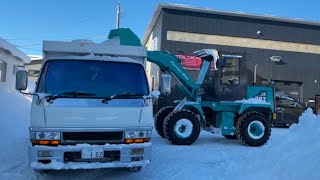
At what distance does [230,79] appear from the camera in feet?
42.9

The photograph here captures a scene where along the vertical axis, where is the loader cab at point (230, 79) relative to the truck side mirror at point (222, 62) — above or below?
below

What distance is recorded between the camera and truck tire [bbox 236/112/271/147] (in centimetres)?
1256

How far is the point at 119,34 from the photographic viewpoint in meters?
11.4

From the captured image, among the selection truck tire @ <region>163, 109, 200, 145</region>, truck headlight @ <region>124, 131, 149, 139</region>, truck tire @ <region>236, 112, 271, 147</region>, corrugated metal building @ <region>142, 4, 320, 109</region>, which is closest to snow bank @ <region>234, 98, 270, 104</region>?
truck tire @ <region>236, 112, 271, 147</region>

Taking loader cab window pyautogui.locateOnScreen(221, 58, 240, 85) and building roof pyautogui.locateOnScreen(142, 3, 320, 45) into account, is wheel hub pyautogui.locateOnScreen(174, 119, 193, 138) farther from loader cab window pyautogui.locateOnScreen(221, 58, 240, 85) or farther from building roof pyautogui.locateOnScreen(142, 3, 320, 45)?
building roof pyautogui.locateOnScreen(142, 3, 320, 45)

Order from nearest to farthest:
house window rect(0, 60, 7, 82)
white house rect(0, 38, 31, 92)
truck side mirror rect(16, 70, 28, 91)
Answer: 1. truck side mirror rect(16, 70, 28, 91)
2. white house rect(0, 38, 31, 92)
3. house window rect(0, 60, 7, 82)

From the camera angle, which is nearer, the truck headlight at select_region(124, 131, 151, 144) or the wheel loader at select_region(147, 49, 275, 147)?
the truck headlight at select_region(124, 131, 151, 144)

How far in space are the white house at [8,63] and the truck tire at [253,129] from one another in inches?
508

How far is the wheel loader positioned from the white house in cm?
1091

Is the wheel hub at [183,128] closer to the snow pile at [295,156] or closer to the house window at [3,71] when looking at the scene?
the snow pile at [295,156]

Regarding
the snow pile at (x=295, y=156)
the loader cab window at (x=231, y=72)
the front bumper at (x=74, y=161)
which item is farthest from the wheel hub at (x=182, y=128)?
the front bumper at (x=74, y=161)

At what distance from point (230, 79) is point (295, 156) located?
249 inches

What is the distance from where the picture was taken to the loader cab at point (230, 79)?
42.5 feet

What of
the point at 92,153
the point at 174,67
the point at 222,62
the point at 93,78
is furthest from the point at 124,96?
the point at 222,62
